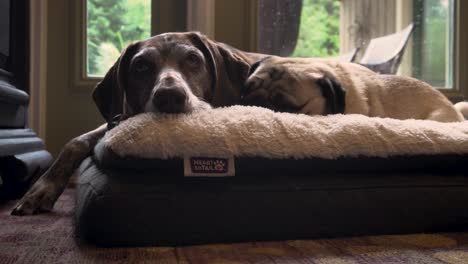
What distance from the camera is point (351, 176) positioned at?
4.97ft

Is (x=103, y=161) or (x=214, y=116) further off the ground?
(x=214, y=116)

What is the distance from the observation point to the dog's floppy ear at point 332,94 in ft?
6.71

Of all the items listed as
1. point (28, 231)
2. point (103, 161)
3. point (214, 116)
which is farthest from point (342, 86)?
point (28, 231)

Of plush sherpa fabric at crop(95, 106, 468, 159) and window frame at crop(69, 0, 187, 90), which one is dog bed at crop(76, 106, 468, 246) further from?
window frame at crop(69, 0, 187, 90)

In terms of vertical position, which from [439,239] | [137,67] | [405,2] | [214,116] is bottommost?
[439,239]

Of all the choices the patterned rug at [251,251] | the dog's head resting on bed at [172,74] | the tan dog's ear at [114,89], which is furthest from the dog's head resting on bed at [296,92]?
the patterned rug at [251,251]

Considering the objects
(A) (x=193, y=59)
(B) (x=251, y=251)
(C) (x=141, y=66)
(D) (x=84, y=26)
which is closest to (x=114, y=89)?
(C) (x=141, y=66)

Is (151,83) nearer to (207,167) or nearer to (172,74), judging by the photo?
(172,74)

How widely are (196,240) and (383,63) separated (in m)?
2.96

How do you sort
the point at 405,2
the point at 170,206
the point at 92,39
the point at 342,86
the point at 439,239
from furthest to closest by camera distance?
the point at 405,2 < the point at 92,39 < the point at 342,86 < the point at 439,239 < the point at 170,206

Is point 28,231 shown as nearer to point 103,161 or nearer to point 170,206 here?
point 103,161

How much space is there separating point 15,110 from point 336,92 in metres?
1.57

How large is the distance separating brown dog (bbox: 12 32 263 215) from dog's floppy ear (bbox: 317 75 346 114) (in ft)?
1.21

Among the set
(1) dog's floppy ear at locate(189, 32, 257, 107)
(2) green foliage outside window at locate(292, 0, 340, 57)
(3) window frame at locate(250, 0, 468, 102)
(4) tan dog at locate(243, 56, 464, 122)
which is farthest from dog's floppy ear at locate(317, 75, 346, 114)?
(3) window frame at locate(250, 0, 468, 102)
